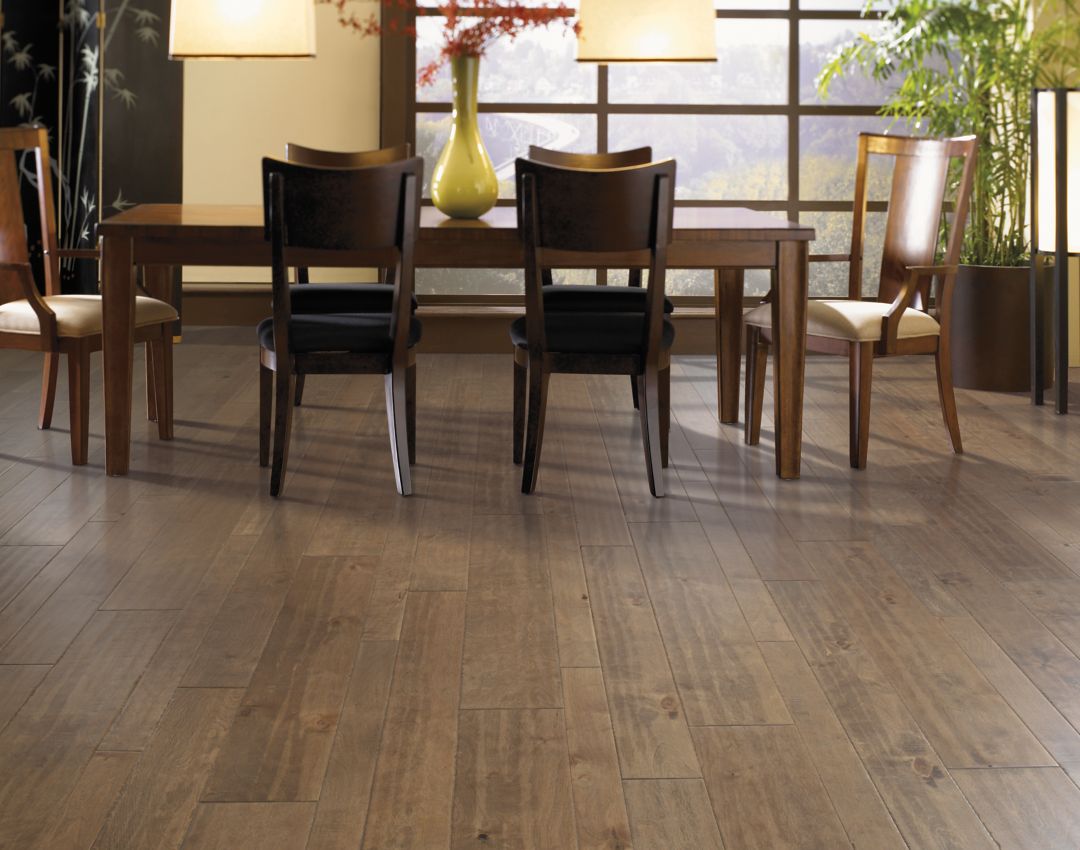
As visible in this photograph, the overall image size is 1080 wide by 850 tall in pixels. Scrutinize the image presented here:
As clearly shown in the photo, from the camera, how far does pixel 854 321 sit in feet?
13.7

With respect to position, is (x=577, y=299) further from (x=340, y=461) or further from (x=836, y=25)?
(x=836, y=25)

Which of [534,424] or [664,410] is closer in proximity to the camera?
[534,424]

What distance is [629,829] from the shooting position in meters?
1.92

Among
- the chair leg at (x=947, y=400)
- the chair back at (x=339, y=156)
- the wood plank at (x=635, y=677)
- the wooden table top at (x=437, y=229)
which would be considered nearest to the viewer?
the wood plank at (x=635, y=677)

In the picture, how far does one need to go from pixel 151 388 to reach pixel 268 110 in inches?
99.9

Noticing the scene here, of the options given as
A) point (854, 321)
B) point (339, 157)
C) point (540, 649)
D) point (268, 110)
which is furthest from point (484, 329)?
point (540, 649)

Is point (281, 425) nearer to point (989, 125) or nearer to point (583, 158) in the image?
point (583, 158)

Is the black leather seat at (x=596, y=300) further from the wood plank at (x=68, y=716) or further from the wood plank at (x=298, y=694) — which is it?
the wood plank at (x=68, y=716)

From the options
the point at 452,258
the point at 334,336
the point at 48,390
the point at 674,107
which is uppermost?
the point at 674,107

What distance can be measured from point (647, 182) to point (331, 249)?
2.77 feet

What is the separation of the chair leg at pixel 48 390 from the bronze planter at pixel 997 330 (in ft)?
11.0

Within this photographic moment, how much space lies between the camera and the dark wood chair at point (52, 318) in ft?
13.3

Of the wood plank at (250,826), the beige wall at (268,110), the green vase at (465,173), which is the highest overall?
the beige wall at (268,110)

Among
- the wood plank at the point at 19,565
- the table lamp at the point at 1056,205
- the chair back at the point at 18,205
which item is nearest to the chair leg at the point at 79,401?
the chair back at the point at 18,205
